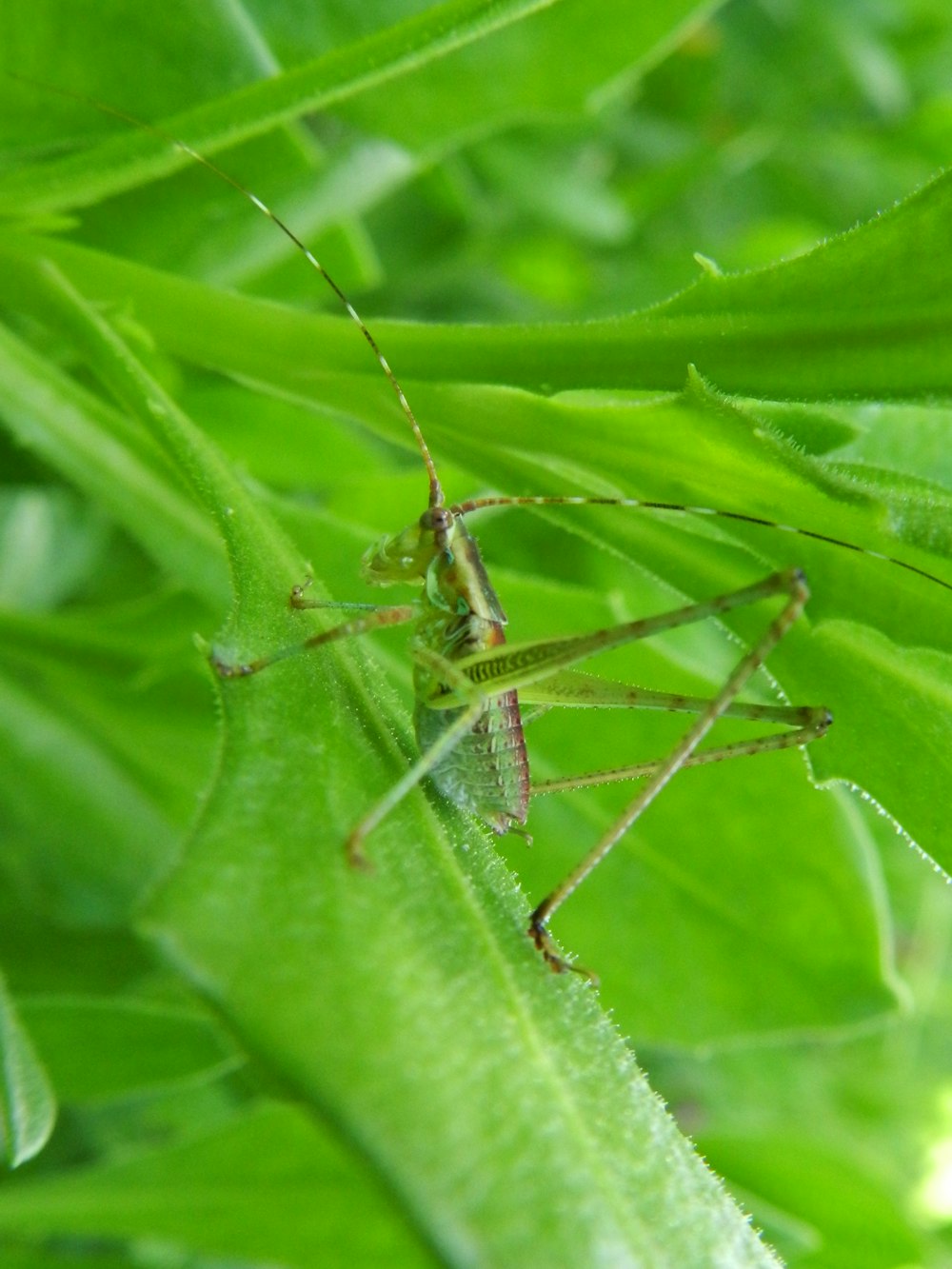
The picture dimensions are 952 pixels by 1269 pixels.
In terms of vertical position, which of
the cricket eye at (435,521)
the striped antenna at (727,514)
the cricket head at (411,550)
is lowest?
the striped antenna at (727,514)

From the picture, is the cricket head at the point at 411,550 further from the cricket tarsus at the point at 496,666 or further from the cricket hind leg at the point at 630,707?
the cricket hind leg at the point at 630,707

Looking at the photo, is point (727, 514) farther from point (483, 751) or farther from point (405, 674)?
point (405, 674)

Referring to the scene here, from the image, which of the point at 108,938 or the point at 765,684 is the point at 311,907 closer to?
the point at 765,684

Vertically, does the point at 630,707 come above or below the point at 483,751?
above

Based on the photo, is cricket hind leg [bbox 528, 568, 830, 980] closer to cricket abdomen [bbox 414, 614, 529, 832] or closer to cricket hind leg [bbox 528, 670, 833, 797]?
cricket hind leg [bbox 528, 670, 833, 797]

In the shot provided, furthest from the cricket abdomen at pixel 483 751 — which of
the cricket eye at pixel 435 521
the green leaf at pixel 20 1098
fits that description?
the green leaf at pixel 20 1098

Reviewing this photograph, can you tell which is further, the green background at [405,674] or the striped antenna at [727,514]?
the striped antenna at [727,514]

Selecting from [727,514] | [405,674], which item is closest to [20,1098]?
[405,674]

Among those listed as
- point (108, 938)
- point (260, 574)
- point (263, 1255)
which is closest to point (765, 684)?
point (260, 574)
